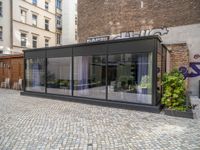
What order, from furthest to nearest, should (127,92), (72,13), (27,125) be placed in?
(72,13) < (127,92) < (27,125)

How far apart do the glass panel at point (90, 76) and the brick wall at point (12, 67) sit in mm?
6346

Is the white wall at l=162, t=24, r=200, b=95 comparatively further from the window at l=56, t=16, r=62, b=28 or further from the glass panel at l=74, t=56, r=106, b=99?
the window at l=56, t=16, r=62, b=28

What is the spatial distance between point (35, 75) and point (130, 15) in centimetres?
725

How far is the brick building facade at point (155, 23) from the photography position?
11.1m

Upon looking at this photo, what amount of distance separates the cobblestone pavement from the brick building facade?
5.37m

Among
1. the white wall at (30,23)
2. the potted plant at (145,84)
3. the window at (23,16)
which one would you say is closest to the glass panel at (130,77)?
the potted plant at (145,84)

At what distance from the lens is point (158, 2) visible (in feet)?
40.9

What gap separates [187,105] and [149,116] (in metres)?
1.47

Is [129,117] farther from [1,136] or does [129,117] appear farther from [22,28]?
[22,28]

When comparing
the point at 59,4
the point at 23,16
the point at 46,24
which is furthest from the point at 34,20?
the point at 59,4

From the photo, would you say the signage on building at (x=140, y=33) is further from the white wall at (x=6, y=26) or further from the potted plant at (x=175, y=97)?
the white wall at (x=6, y=26)

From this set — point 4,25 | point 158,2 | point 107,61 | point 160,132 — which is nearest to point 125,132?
point 160,132

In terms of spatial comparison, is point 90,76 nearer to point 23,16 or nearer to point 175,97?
point 175,97

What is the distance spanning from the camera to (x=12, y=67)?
1524cm
